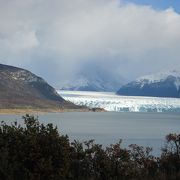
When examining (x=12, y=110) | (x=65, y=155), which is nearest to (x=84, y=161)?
(x=65, y=155)

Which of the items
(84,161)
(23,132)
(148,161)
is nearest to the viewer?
(23,132)

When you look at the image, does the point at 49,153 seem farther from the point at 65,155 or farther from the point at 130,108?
the point at 130,108

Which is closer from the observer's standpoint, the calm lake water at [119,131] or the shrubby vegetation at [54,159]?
the shrubby vegetation at [54,159]

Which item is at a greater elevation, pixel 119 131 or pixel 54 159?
pixel 54 159

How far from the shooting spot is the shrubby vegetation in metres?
12.0

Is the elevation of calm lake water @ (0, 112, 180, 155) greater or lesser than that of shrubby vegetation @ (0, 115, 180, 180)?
lesser

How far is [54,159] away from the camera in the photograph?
12297 millimetres

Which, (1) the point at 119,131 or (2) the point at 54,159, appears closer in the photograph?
(2) the point at 54,159

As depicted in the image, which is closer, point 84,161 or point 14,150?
point 14,150

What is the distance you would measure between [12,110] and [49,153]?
178 meters

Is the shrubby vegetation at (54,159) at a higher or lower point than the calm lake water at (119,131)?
higher

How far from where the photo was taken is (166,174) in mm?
14828

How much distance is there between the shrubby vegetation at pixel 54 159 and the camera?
12031 mm

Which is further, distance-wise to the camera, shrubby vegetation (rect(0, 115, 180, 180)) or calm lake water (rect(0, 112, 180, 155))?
calm lake water (rect(0, 112, 180, 155))
